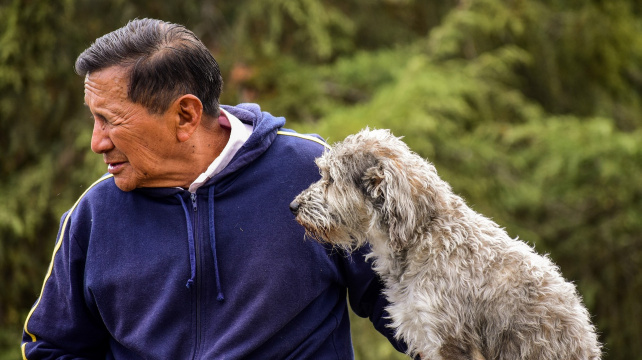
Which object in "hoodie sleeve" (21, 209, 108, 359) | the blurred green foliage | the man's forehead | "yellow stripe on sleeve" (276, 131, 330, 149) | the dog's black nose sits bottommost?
"hoodie sleeve" (21, 209, 108, 359)

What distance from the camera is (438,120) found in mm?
7340

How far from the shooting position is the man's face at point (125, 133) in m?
3.08

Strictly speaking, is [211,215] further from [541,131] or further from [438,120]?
[541,131]

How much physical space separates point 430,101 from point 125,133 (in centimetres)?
453

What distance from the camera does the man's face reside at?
308 centimetres

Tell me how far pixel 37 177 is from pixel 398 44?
5006 mm

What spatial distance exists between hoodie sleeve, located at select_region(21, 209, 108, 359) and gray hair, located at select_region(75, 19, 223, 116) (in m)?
0.76

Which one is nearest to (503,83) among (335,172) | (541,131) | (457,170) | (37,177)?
(541,131)

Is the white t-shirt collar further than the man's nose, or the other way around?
the white t-shirt collar

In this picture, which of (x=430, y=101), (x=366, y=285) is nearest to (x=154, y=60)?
(x=366, y=285)

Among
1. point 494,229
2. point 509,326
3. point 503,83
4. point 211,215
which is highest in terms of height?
point 503,83

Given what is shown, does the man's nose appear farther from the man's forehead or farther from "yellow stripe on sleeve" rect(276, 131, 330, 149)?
"yellow stripe on sleeve" rect(276, 131, 330, 149)

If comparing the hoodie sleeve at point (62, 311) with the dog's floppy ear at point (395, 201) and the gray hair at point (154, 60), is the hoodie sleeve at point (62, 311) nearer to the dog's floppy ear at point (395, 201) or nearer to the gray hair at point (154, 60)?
the gray hair at point (154, 60)

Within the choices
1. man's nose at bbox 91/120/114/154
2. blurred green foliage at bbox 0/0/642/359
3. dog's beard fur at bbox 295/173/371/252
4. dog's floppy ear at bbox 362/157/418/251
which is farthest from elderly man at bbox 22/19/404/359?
blurred green foliage at bbox 0/0/642/359
